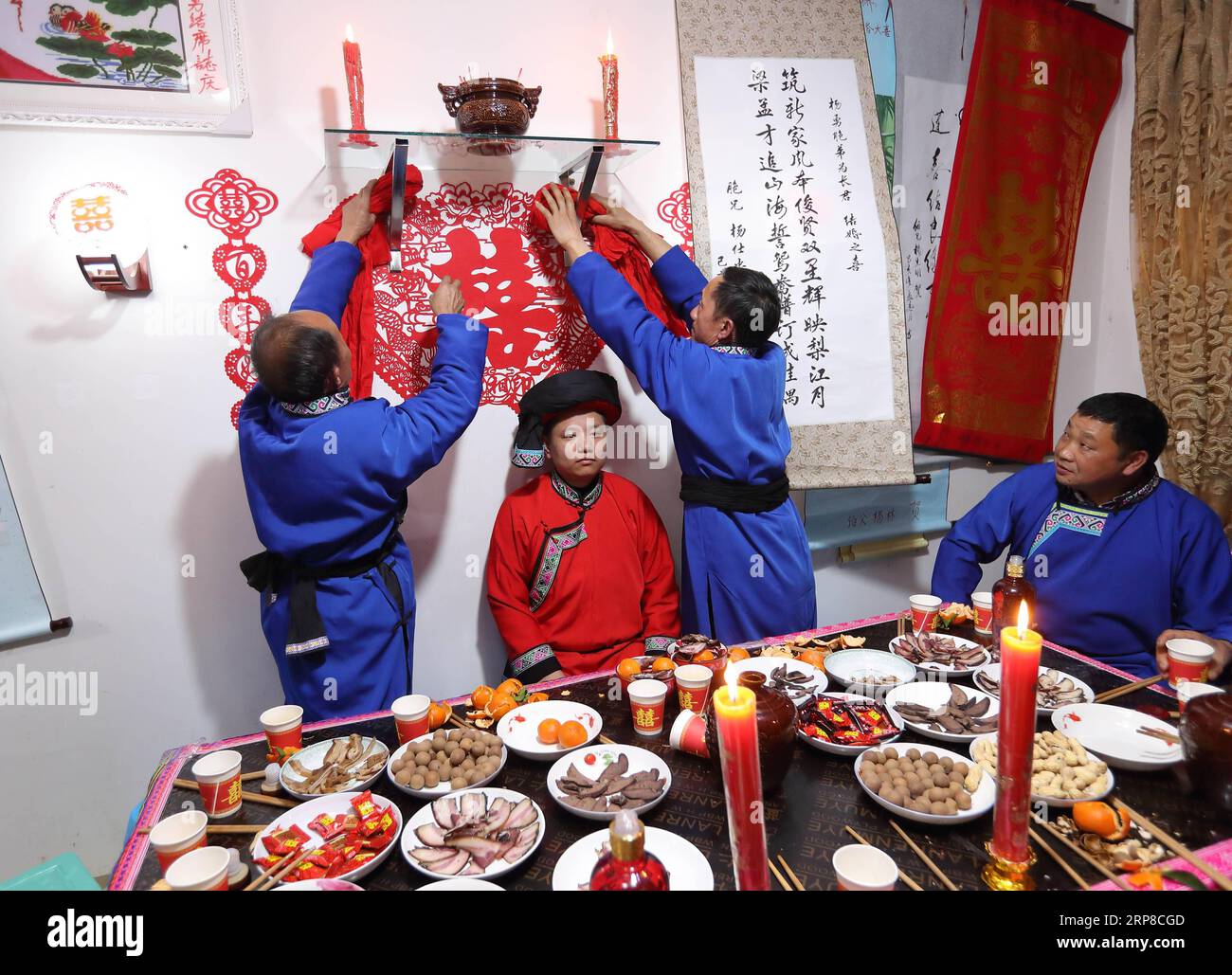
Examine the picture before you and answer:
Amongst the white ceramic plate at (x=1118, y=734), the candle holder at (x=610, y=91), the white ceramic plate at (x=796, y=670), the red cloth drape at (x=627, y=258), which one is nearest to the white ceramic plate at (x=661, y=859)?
the white ceramic plate at (x=796, y=670)

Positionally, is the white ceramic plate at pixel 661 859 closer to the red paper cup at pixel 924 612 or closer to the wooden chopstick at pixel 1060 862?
the wooden chopstick at pixel 1060 862

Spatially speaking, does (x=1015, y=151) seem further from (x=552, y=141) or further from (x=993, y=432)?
(x=552, y=141)

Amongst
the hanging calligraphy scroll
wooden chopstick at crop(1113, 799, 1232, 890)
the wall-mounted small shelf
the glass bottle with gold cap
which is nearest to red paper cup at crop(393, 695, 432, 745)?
the glass bottle with gold cap

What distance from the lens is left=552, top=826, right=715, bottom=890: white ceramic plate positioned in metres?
1.04

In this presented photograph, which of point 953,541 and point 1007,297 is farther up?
point 1007,297

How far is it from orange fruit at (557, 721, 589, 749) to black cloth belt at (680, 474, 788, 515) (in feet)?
3.51

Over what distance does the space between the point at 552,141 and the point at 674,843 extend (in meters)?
1.98

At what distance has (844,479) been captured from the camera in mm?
2766

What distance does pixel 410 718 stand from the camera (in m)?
1.42

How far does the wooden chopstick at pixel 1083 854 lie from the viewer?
0.99m

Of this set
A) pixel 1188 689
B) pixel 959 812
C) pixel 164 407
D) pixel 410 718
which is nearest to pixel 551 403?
pixel 410 718

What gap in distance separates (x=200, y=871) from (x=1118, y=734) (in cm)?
168
